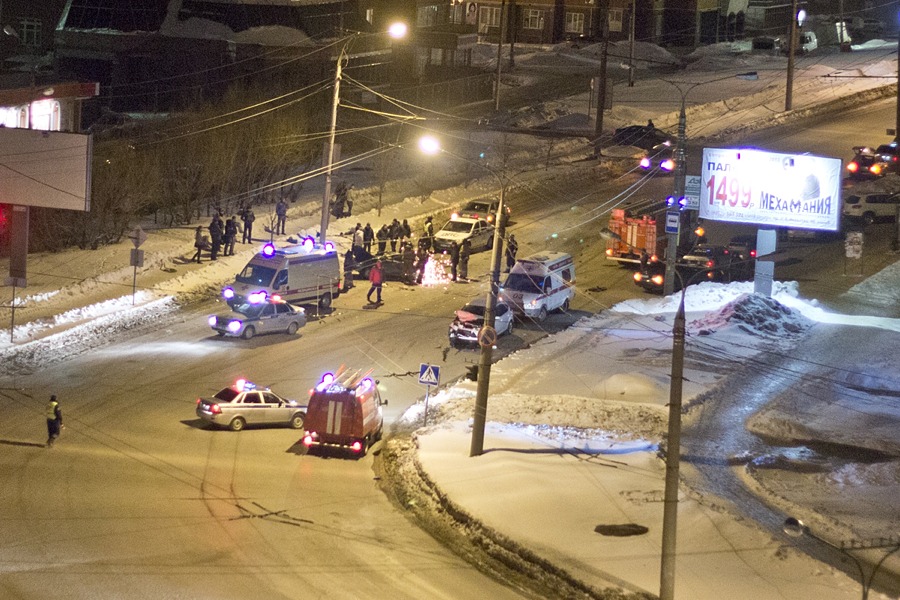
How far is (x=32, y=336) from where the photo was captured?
32.8m

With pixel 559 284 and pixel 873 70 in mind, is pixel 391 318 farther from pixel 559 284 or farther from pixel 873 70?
pixel 873 70

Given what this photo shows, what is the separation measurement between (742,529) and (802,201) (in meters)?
19.4

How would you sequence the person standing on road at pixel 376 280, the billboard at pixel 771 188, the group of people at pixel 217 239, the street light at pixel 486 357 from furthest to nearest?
the group of people at pixel 217 239 → the person standing on road at pixel 376 280 → the billboard at pixel 771 188 → the street light at pixel 486 357

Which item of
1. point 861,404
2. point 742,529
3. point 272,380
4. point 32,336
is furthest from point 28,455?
point 861,404

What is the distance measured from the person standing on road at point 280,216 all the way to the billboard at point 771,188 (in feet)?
55.3

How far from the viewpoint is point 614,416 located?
28.0 metres

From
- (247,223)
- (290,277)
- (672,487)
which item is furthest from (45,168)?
(672,487)

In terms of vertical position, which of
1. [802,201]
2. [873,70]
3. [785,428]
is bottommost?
[785,428]

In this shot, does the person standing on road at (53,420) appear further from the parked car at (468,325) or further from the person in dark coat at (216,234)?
the person in dark coat at (216,234)

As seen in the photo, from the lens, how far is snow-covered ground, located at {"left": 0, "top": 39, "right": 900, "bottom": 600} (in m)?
18.8

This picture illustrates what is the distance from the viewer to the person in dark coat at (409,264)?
130ft

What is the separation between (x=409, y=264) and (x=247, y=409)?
48.0ft

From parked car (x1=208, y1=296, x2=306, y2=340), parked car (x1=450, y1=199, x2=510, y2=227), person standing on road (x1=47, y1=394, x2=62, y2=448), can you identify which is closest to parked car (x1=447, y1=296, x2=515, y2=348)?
parked car (x1=208, y1=296, x2=306, y2=340)

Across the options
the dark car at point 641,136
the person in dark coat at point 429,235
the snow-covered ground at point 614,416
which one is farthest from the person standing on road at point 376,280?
the dark car at point 641,136
